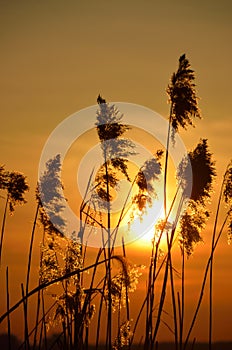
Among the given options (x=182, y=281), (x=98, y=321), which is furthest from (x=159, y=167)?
(x=98, y=321)

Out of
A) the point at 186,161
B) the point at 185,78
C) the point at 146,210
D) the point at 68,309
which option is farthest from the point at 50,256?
the point at 185,78

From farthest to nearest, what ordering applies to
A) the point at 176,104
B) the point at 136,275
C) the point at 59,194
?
1. the point at 59,194
2. the point at 176,104
3. the point at 136,275

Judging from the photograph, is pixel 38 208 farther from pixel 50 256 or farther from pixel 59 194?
pixel 50 256

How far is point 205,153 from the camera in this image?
1009 centimetres

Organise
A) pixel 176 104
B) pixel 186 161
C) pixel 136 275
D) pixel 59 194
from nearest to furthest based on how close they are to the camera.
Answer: pixel 136 275 < pixel 176 104 < pixel 186 161 < pixel 59 194

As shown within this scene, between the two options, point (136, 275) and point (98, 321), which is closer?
point (136, 275)

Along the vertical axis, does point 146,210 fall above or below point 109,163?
below

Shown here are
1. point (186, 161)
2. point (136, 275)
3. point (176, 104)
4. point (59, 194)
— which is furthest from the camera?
point (59, 194)

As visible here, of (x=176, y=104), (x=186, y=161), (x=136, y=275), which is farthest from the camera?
(x=186, y=161)

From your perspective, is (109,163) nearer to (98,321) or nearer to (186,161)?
(186,161)

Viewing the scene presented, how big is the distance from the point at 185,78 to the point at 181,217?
268cm

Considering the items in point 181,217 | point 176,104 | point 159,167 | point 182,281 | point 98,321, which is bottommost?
point 98,321

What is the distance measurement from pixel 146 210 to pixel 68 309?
93.1 inches

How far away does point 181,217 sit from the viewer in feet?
35.4
